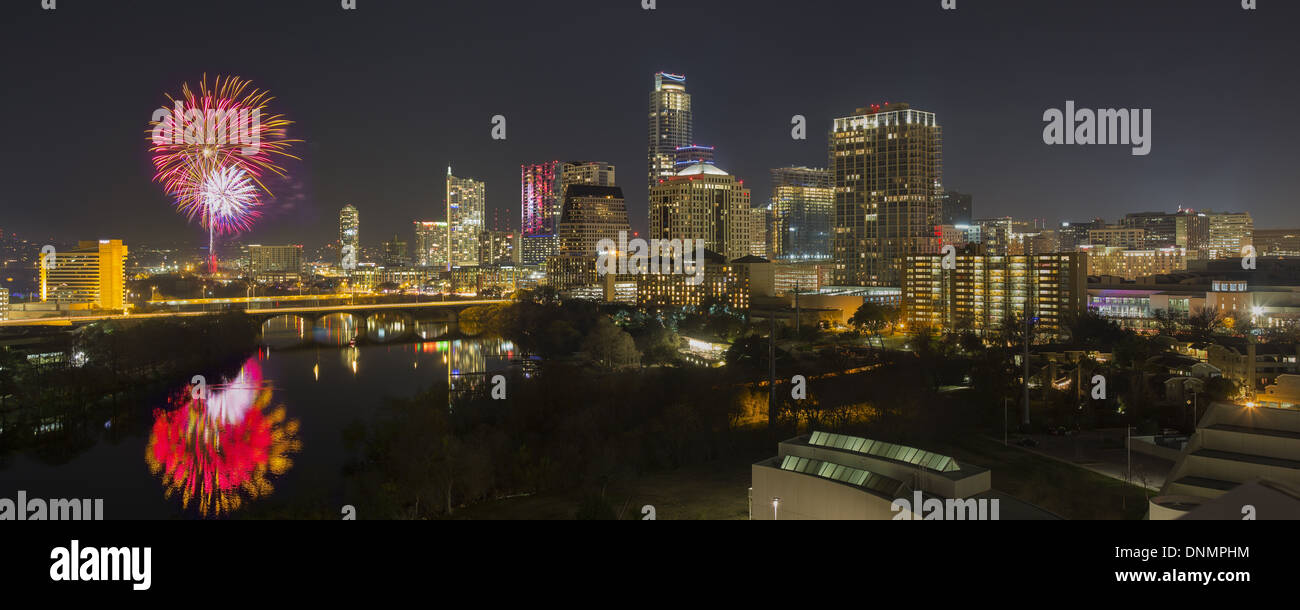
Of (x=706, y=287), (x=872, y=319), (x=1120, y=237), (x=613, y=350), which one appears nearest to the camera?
(x=613, y=350)

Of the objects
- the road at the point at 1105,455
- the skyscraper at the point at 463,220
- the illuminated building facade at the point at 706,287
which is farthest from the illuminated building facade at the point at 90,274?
the skyscraper at the point at 463,220

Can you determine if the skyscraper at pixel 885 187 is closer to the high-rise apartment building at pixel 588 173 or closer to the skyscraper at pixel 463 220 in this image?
the high-rise apartment building at pixel 588 173

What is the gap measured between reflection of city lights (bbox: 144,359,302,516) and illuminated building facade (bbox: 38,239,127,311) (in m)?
32.4

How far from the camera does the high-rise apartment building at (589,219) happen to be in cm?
7312

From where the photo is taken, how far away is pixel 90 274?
164 ft

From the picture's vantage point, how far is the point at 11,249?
66.6 m

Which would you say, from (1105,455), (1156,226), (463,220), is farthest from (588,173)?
(1105,455)

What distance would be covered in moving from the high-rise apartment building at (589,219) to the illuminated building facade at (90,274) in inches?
1294

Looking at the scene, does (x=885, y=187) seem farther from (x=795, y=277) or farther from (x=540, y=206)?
(x=540, y=206)

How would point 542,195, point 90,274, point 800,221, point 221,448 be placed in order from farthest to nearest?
point 542,195 < point 800,221 < point 90,274 < point 221,448

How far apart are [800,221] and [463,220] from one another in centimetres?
5201
